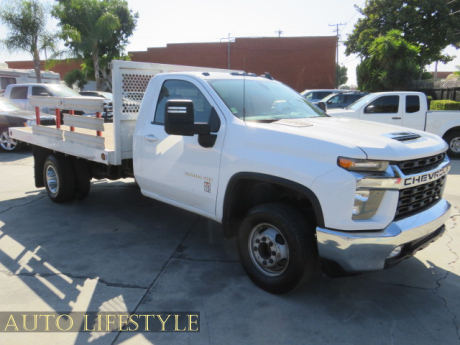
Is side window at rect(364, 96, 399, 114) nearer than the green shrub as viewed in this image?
Yes

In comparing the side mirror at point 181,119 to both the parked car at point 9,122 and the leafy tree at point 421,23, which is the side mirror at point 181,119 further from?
the leafy tree at point 421,23

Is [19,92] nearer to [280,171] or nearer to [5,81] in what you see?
[5,81]

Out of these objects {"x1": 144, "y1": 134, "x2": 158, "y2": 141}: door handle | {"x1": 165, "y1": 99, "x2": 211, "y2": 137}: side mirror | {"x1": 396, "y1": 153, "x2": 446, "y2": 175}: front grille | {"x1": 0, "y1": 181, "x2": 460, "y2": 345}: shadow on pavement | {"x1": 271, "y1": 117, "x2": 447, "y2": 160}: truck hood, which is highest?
{"x1": 165, "y1": 99, "x2": 211, "y2": 137}: side mirror

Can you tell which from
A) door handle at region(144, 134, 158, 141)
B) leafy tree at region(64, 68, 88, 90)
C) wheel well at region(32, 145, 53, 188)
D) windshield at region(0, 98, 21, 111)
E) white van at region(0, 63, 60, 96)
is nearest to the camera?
door handle at region(144, 134, 158, 141)

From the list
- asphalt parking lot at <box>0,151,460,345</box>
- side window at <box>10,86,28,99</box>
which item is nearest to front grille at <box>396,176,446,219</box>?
asphalt parking lot at <box>0,151,460,345</box>

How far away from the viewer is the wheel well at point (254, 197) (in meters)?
3.44

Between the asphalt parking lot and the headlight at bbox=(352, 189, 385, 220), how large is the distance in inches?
35.9

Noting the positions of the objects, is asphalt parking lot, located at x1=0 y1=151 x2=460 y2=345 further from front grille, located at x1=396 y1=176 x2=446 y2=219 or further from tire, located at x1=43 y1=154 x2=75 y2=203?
front grille, located at x1=396 y1=176 x2=446 y2=219

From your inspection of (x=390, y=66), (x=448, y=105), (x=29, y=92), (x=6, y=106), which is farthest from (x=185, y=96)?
(x=390, y=66)

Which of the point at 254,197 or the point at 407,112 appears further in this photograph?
the point at 407,112

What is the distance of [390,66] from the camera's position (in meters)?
23.5

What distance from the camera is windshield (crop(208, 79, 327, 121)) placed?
394 centimetres

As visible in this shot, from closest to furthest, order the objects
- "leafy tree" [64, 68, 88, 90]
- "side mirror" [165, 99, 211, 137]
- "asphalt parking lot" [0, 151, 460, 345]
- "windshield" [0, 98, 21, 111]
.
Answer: "asphalt parking lot" [0, 151, 460, 345], "side mirror" [165, 99, 211, 137], "windshield" [0, 98, 21, 111], "leafy tree" [64, 68, 88, 90]

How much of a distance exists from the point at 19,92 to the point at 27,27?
1015 centimetres
